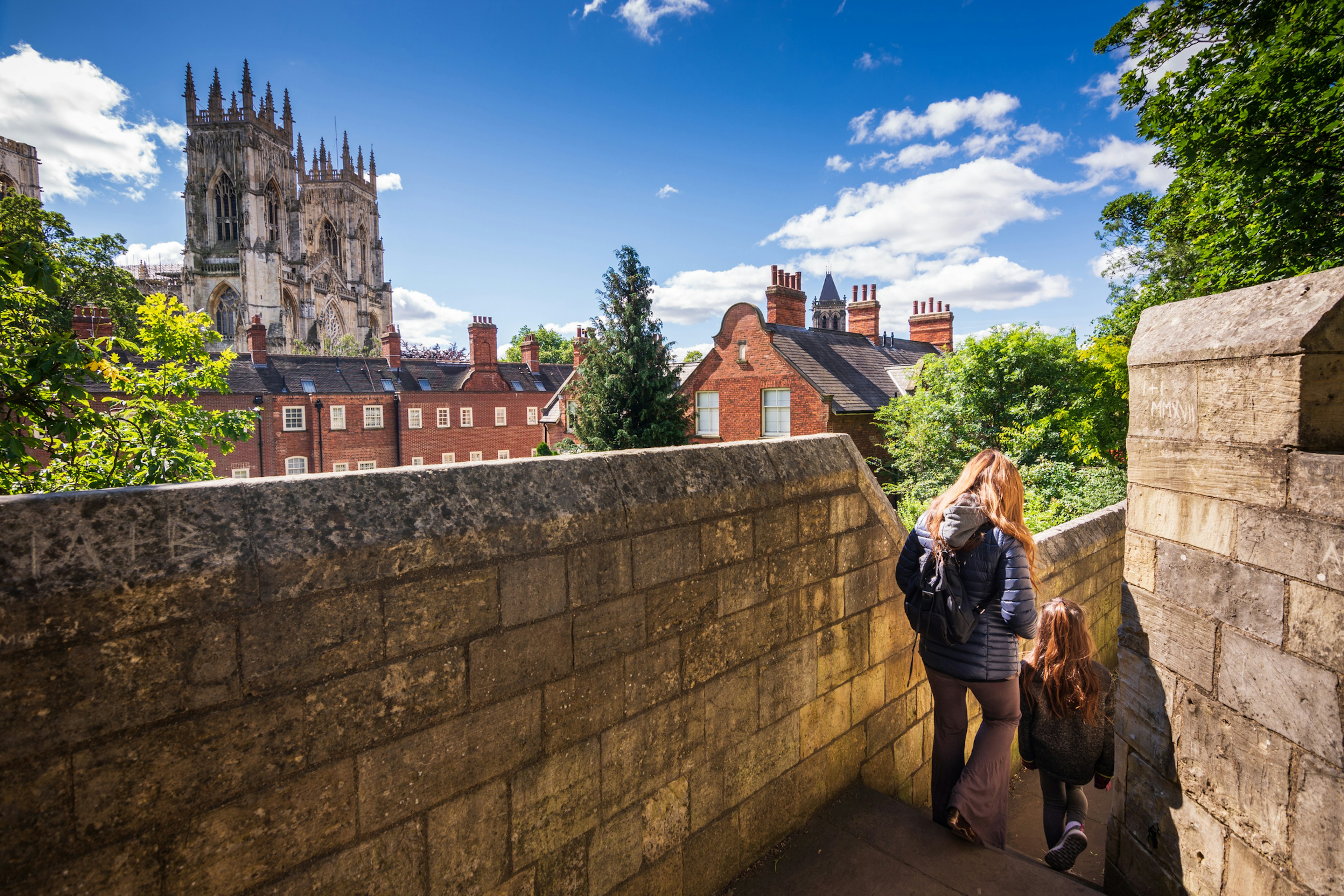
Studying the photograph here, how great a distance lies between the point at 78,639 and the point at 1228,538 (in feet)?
12.0

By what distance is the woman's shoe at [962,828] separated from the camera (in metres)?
3.24

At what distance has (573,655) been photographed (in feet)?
7.31

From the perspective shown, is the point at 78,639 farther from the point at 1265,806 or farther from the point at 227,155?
the point at 227,155

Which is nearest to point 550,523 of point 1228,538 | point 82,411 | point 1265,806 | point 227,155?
point 1228,538

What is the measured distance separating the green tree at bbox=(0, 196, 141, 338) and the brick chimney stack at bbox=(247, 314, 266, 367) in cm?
503

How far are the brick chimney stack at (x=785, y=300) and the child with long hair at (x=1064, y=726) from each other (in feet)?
68.8

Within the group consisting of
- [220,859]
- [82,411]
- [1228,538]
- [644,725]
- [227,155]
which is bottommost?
[644,725]

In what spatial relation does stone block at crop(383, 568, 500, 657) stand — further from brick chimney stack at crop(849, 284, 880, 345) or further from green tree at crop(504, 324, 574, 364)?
green tree at crop(504, 324, 574, 364)

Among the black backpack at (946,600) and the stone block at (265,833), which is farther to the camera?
the black backpack at (946,600)

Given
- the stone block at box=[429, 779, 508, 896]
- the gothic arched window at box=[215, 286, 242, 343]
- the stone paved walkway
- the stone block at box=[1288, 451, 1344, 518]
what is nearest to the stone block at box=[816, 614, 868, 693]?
the stone paved walkway

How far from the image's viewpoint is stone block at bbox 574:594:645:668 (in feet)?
7.38

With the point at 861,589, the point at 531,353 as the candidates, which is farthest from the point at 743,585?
the point at 531,353

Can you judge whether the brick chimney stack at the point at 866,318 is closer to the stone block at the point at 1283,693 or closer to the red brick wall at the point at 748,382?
the red brick wall at the point at 748,382

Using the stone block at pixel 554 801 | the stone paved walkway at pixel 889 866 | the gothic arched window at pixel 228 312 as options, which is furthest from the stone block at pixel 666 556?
the gothic arched window at pixel 228 312
